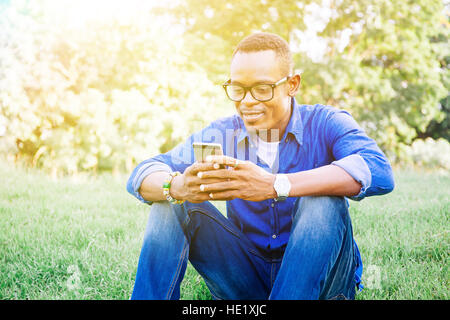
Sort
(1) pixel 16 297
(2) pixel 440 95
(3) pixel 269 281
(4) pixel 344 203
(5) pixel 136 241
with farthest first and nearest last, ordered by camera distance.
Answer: (2) pixel 440 95 → (5) pixel 136 241 → (1) pixel 16 297 → (3) pixel 269 281 → (4) pixel 344 203

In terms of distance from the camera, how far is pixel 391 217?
353 cm

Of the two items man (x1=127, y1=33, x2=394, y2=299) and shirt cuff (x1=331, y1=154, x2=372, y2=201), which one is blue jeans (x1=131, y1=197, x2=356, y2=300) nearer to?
man (x1=127, y1=33, x2=394, y2=299)

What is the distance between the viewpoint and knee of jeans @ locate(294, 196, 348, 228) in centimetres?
156

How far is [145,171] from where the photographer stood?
1.95 m

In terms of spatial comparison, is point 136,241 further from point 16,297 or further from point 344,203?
point 344,203

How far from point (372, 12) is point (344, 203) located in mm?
8954

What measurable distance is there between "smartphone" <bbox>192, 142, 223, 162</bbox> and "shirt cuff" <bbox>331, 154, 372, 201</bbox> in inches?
22.1

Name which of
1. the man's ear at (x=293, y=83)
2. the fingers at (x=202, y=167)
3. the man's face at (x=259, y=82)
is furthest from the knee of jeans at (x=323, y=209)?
the man's ear at (x=293, y=83)

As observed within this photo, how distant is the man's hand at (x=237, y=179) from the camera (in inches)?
66.8

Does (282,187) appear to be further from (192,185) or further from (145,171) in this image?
(145,171)

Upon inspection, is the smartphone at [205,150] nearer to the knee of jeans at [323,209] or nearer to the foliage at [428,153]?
the knee of jeans at [323,209]

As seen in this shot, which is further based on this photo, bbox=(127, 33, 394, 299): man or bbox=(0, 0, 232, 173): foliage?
bbox=(0, 0, 232, 173): foliage

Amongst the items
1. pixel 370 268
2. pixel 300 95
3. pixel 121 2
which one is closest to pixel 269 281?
pixel 370 268

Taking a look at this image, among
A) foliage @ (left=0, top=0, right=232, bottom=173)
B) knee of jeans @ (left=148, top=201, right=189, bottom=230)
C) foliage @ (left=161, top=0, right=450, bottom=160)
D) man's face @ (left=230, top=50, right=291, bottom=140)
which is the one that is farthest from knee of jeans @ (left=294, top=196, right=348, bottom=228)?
foliage @ (left=161, top=0, right=450, bottom=160)
